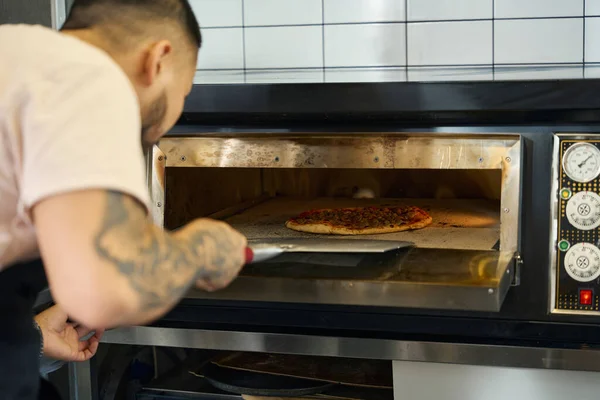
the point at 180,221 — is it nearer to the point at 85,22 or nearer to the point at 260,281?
the point at 260,281

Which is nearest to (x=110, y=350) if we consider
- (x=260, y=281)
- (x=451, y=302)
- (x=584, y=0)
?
(x=260, y=281)

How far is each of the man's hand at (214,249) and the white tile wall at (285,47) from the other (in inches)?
44.1

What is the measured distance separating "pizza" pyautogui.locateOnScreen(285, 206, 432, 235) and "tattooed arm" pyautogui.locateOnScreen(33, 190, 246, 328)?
75cm

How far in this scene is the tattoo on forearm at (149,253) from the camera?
621 mm

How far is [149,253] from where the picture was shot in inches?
25.9

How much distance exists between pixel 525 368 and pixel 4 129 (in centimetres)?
89

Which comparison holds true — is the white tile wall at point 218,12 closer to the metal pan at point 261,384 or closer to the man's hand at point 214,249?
the metal pan at point 261,384

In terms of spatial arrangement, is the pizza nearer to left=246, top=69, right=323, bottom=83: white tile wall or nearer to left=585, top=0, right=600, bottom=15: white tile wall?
left=246, top=69, right=323, bottom=83: white tile wall

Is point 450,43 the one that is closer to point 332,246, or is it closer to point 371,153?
point 371,153

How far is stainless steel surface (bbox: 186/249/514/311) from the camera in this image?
967 millimetres

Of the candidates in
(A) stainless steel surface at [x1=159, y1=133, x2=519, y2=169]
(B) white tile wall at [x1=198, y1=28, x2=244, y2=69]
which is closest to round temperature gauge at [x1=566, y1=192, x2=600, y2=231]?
(A) stainless steel surface at [x1=159, y1=133, x2=519, y2=169]

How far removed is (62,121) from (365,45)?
1.28m

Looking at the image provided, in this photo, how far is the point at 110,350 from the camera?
56.1 inches

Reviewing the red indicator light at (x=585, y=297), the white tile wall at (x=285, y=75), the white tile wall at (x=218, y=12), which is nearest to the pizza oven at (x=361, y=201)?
the red indicator light at (x=585, y=297)
